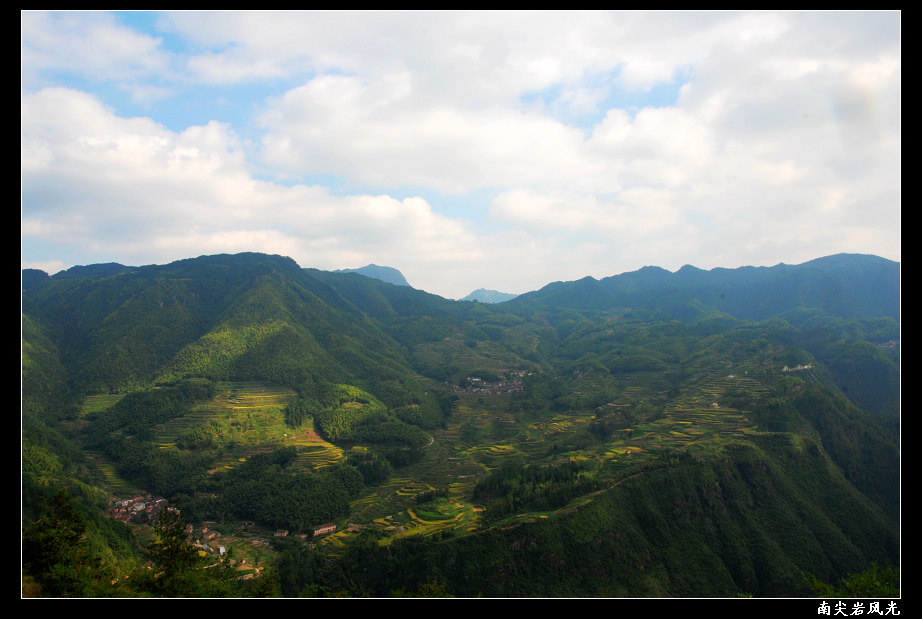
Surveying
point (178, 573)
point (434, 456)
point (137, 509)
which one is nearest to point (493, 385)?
point (434, 456)

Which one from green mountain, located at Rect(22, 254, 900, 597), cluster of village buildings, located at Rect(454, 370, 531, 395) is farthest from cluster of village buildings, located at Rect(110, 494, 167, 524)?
cluster of village buildings, located at Rect(454, 370, 531, 395)

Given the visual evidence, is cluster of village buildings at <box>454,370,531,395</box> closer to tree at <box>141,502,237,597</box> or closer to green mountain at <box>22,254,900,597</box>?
green mountain at <box>22,254,900,597</box>

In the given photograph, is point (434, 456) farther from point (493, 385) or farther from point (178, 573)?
point (178, 573)

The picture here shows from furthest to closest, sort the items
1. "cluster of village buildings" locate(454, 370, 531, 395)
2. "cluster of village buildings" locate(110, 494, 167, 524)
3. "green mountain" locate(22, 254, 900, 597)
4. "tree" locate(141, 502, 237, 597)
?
1. "cluster of village buildings" locate(454, 370, 531, 395)
2. "cluster of village buildings" locate(110, 494, 167, 524)
3. "green mountain" locate(22, 254, 900, 597)
4. "tree" locate(141, 502, 237, 597)

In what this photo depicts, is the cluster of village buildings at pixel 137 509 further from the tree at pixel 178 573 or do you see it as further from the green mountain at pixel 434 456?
the tree at pixel 178 573

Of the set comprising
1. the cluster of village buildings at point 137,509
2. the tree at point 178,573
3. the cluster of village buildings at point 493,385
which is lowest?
the cluster of village buildings at point 137,509

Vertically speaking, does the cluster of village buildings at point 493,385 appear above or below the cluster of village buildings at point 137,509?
above

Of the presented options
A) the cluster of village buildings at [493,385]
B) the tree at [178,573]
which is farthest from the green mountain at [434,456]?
the cluster of village buildings at [493,385]

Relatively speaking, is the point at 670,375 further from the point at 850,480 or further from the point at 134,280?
the point at 134,280

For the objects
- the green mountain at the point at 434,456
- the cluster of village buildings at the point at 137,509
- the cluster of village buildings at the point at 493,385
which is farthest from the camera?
the cluster of village buildings at the point at 493,385
